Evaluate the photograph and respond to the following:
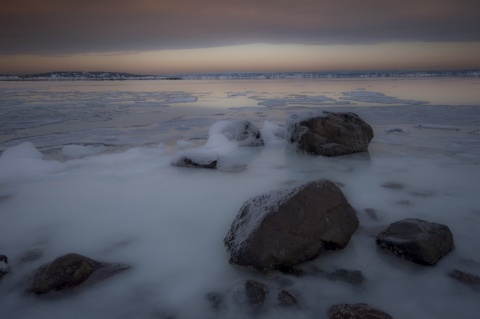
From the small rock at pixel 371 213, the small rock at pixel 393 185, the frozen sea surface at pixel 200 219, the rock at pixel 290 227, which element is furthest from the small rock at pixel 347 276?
the small rock at pixel 393 185

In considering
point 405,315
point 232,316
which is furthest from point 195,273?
point 405,315

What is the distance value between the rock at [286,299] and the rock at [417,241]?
0.96m

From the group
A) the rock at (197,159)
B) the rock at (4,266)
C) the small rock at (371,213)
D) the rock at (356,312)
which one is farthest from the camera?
the rock at (197,159)

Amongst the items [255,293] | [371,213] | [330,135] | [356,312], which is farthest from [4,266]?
[330,135]

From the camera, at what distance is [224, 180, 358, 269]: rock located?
237 centimetres

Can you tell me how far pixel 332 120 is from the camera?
5816 millimetres

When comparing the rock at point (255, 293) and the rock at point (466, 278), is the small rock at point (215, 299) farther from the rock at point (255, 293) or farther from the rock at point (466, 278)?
the rock at point (466, 278)

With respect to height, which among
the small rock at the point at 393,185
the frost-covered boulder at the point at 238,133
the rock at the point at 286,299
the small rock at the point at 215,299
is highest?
the frost-covered boulder at the point at 238,133

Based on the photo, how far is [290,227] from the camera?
2465 mm

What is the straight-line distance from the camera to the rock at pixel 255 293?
2031mm

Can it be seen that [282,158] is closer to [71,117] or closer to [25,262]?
[25,262]

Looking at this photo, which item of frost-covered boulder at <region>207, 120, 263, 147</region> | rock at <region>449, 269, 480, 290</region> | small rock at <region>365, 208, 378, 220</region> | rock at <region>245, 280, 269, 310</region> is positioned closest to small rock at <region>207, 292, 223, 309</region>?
rock at <region>245, 280, 269, 310</region>

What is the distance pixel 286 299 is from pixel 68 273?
1464 mm

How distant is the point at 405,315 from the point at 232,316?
1015 mm
